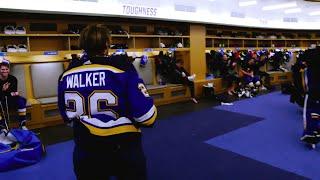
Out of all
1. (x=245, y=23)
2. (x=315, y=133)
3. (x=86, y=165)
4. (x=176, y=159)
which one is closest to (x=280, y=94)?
(x=245, y=23)

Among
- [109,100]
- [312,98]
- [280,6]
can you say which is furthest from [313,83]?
[280,6]

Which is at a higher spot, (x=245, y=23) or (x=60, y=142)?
(x=245, y=23)

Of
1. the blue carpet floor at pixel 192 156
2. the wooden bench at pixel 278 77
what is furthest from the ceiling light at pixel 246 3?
the blue carpet floor at pixel 192 156

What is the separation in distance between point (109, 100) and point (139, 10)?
174 inches

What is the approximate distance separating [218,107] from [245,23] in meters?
3.50

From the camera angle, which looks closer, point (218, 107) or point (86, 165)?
point (86, 165)

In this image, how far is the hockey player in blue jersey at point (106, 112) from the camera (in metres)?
1.18

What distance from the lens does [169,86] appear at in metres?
5.91

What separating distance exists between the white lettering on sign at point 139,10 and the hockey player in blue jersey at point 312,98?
10.5 ft

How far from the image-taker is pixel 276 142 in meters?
3.30

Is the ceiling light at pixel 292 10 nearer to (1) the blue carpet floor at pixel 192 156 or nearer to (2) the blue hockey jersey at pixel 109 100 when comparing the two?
(1) the blue carpet floor at pixel 192 156

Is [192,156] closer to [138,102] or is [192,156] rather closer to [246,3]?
[138,102]

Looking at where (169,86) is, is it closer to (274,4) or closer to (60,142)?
(60,142)

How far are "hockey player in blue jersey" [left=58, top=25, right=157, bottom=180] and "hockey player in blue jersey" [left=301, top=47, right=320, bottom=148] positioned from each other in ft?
8.14
